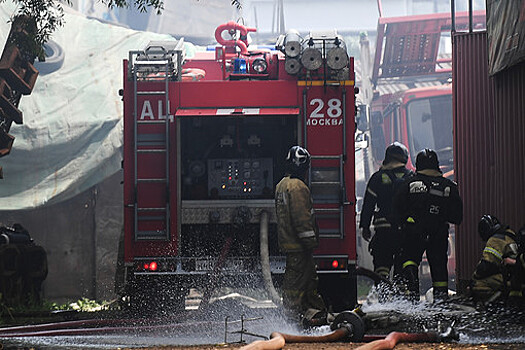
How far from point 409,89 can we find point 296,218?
18.5 m

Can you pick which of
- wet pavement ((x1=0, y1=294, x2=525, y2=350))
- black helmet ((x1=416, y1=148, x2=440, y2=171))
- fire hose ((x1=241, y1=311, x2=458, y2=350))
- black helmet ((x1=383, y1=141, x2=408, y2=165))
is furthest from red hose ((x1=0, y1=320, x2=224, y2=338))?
black helmet ((x1=383, y1=141, x2=408, y2=165))

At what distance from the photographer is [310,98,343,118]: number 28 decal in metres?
9.95

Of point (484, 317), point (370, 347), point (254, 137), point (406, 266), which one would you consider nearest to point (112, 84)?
point (254, 137)

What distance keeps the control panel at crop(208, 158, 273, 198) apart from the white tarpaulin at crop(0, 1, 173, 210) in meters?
6.08

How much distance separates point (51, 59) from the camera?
57.2 ft

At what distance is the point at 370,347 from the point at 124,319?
3.93 metres

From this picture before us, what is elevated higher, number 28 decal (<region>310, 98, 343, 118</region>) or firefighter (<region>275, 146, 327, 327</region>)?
number 28 decal (<region>310, 98, 343, 118</region>)

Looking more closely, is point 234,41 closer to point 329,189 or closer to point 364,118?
point 329,189

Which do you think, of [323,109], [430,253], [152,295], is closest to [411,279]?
[430,253]

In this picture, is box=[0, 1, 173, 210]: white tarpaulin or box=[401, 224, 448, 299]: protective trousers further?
box=[0, 1, 173, 210]: white tarpaulin

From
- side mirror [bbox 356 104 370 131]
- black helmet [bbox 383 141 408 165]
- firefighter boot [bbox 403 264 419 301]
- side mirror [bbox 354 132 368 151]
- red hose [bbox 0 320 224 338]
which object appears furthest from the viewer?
side mirror [bbox 356 104 370 131]

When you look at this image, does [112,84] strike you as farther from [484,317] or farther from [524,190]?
[484,317]

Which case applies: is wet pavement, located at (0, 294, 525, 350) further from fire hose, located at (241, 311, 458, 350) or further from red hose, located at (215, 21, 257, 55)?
red hose, located at (215, 21, 257, 55)

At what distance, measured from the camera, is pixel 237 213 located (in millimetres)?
10062
